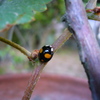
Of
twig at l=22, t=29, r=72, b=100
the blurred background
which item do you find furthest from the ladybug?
the blurred background

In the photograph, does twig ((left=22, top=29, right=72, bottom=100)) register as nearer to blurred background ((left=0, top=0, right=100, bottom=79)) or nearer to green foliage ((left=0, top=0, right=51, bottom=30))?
green foliage ((left=0, top=0, right=51, bottom=30))

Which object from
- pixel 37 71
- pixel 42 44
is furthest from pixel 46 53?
pixel 42 44

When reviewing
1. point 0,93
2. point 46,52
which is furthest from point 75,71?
point 46,52

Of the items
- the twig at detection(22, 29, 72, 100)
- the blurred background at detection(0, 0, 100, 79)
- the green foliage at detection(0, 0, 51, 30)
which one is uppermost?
the green foliage at detection(0, 0, 51, 30)

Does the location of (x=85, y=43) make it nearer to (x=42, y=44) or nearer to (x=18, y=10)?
(x=18, y=10)

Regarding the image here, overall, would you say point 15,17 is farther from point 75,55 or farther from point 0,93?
point 75,55

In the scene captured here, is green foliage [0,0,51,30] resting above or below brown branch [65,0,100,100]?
above

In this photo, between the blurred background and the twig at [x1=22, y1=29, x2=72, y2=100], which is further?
the blurred background
